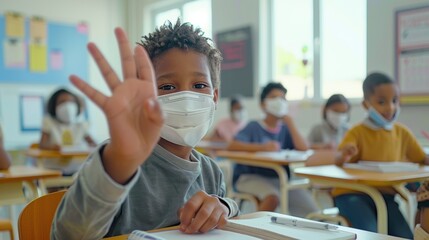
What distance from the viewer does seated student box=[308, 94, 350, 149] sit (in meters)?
3.96

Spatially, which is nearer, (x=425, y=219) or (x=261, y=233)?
(x=261, y=233)

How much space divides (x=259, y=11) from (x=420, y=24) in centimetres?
205

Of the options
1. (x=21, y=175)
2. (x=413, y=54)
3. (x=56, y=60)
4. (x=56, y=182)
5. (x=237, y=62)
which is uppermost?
(x=56, y=60)

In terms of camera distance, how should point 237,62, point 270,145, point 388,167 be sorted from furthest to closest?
1. point 237,62
2. point 270,145
3. point 388,167

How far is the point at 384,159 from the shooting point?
249 centimetres

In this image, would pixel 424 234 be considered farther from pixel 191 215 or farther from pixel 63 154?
pixel 63 154

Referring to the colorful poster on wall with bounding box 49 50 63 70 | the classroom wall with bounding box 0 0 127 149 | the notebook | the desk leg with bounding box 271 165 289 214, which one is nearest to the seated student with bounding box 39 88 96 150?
the classroom wall with bounding box 0 0 127 149

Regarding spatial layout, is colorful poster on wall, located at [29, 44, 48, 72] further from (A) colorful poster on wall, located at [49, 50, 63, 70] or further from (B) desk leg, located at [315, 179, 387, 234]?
(B) desk leg, located at [315, 179, 387, 234]

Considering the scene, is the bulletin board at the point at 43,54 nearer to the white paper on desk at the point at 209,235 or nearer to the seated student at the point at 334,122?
the seated student at the point at 334,122

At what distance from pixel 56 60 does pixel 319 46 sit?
3690 millimetres

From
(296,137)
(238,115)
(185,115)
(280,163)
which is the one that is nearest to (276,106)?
(296,137)

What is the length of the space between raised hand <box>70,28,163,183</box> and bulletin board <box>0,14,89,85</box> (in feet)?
18.3

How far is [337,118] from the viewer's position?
3965mm

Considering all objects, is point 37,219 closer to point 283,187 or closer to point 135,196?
point 135,196
